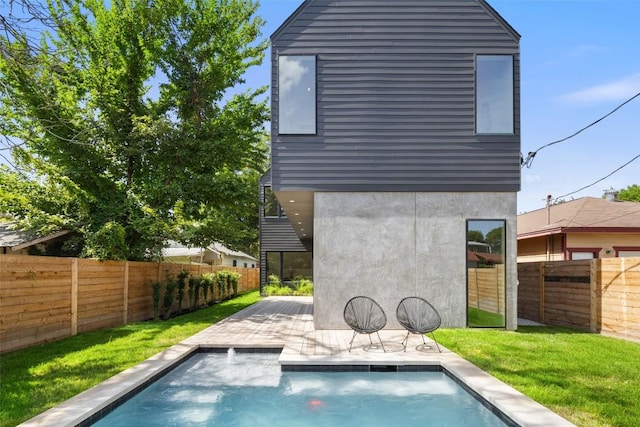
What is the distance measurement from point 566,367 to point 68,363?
6537mm

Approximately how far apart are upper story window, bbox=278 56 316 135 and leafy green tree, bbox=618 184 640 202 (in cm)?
4509

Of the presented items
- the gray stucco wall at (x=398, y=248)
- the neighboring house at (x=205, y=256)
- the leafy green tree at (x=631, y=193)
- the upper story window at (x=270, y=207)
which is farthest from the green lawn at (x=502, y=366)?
the leafy green tree at (x=631, y=193)

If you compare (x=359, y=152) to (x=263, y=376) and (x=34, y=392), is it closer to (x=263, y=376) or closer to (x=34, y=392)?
(x=263, y=376)

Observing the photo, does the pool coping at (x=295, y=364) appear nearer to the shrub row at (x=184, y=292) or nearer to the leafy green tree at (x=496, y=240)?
the leafy green tree at (x=496, y=240)

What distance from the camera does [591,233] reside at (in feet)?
50.4

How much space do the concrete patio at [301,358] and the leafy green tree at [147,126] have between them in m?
4.27

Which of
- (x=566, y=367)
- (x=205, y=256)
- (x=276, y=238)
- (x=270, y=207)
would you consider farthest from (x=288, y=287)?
(x=566, y=367)

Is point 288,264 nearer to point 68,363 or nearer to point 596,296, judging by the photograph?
point 596,296

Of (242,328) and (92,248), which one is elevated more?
(92,248)

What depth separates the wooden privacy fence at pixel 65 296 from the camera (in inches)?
284

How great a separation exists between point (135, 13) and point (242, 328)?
9856mm

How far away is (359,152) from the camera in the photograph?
9.49m

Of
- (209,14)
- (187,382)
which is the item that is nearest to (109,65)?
(209,14)

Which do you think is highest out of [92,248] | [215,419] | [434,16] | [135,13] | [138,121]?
[135,13]
